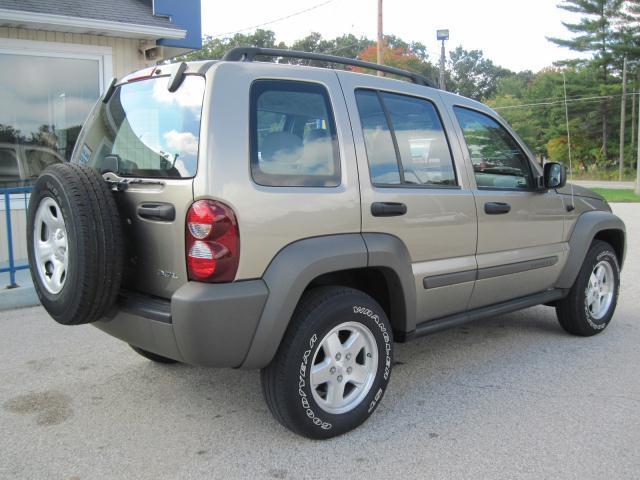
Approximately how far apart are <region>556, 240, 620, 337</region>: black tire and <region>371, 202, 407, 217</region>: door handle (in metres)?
2.20

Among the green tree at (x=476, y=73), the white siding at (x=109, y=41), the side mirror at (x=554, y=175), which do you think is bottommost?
the side mirror at (x=554, y=175)

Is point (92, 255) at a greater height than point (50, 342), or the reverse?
point (92, 255)

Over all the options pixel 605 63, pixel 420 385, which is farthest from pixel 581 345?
pixel 605 63

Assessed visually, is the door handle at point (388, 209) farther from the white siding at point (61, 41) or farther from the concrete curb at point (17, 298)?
the white siding at point (61, 41)

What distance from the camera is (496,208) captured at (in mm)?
4184

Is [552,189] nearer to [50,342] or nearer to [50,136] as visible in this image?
[50,342]

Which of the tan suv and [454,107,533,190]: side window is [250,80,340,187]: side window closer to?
the tan suv

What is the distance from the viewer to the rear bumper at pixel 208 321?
2.79 m

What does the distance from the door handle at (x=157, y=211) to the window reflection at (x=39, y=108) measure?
6031 millimetres

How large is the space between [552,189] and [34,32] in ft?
22.5

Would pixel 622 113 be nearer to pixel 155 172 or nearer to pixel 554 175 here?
pixel 554 175

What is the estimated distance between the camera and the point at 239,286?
9.38 feet

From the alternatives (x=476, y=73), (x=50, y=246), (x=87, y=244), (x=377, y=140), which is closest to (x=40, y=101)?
(x=50, y=246)

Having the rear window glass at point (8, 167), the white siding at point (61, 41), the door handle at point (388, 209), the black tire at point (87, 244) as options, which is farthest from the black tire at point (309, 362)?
the rear window glass at point (8, 167)
